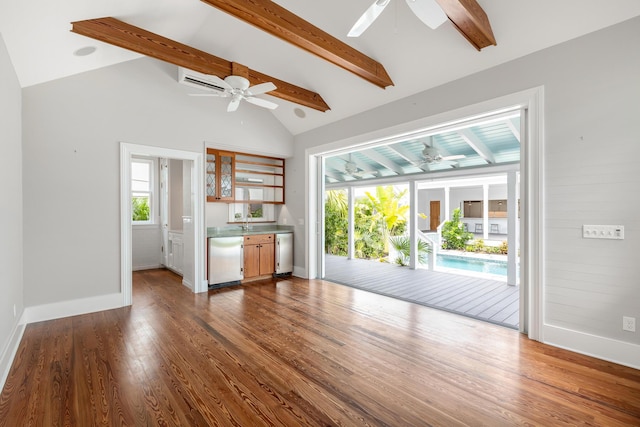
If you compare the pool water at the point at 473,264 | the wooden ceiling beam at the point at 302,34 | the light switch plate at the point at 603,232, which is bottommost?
the pool water at the point at 473,264

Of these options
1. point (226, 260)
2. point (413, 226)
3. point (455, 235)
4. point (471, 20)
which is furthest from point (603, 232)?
point (455, 235)

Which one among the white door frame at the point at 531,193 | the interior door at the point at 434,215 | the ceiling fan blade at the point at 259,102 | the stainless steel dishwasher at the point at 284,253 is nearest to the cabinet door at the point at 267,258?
the stainless steel dishwasher at the point at 284,253

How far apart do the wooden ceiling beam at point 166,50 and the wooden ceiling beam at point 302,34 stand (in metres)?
1.33

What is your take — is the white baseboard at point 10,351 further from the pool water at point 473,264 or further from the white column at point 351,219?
the pool water at point 473,264

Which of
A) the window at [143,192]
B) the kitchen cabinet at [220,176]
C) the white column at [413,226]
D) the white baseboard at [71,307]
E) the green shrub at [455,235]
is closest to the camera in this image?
the white baseboard at [71,307]

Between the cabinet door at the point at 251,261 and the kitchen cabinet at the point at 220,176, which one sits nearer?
the kitchen cabinet at the point at 220,176

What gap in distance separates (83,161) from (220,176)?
2.03m

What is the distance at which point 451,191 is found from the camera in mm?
9188

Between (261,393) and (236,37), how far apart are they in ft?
14.6

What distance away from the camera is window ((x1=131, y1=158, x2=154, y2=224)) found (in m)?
6.66

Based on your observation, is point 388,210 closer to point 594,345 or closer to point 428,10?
point 594,345

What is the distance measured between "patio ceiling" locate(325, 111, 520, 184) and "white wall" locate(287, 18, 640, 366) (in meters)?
1.24

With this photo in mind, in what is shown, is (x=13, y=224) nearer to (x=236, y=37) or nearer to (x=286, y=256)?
(x=236, y=37)

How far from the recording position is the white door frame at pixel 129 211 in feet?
13.5
